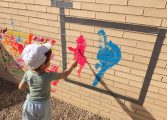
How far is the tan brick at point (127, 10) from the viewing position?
2.82m

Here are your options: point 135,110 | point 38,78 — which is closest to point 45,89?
point 38,78

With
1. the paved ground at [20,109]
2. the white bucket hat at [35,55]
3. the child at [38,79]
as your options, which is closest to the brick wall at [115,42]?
the paved ground at [20,109]

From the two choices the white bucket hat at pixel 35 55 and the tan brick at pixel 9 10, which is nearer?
the white bucket hat at pixel 35 55

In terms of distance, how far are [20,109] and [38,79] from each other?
5.61 ft

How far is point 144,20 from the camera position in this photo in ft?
9.29

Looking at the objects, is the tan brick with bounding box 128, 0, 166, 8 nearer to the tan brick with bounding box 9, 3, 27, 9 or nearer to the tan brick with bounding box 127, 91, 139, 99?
the tan brick with bounding box 127, 91, 139, 99

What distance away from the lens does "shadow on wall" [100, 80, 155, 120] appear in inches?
140

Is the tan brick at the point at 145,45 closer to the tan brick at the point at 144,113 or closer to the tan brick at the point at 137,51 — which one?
the tan brick at the point at 137,51

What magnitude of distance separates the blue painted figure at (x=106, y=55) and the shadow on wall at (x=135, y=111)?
0.97ft

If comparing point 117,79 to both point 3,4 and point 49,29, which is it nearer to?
point 49,29

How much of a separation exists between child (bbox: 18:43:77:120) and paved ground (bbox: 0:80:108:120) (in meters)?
0.88

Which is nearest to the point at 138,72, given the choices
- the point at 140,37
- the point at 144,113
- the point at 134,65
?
the point at 134,65

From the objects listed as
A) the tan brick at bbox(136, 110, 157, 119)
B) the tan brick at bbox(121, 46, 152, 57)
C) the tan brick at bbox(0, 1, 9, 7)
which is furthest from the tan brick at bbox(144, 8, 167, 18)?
the tan brick at bbox(0, 1, 9, 7)

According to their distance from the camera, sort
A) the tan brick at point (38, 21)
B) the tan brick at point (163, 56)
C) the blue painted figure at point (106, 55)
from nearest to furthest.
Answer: the tan brick at point (163, 56), the blue painted figure at point (106, 55), the tan brick at point (38, 21)
